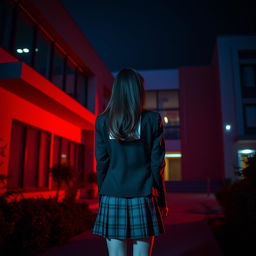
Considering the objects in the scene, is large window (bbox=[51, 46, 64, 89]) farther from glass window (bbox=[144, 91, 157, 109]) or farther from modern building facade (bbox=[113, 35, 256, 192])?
glass window (bbox=[144, 91, 157, 109])

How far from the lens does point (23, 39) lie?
24.2 ft

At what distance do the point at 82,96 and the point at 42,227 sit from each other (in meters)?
8.96

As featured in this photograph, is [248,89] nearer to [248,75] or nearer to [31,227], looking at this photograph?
[248,75]

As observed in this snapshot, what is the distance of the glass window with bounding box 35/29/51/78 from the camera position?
8.21 metres

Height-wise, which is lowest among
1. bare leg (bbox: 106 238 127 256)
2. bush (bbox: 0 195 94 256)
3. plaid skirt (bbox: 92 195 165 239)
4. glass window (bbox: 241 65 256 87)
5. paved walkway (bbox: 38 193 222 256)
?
paved walkway (bbox: 38 193 222 256)

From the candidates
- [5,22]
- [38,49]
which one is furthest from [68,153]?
[5,22]

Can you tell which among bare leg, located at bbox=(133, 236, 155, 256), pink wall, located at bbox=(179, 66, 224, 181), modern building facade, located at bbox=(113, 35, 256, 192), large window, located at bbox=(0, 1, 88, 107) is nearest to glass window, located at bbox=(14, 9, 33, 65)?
large window, located at bbox=(0, 1, 88, 107)

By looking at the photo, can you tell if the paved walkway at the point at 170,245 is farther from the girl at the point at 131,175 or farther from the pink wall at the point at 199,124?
the pink wall at the point at 199,124

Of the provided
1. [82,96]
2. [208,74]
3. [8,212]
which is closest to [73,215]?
[8,212]

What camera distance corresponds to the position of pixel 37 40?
7949mm

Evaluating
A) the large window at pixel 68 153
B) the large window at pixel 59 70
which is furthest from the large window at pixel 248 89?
the large window at pixel 59 70

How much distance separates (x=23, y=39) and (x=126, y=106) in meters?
7.03

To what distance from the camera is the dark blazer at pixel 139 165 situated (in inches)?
52.6

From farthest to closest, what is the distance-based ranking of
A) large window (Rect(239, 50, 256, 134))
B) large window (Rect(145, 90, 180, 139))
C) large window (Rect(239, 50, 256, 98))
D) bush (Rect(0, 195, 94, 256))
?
large window (Rect(145, 90, 180, 139)) → large window (Rect(239, 50, 256, 98)) → large window (Rect(239, 50, 256, 134)) → bush (Rect(0, 195, 94, 256))
